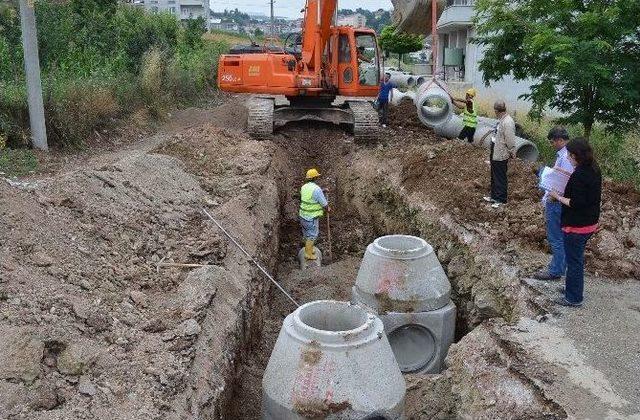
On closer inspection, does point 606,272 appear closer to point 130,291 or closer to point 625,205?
point 625,205

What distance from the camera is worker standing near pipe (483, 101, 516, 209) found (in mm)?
8641

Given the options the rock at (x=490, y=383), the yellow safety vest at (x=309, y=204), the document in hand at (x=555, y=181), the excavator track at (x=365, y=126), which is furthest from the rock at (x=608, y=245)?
the excavator track at (x=365, y=126)

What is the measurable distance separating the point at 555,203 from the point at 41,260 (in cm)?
541

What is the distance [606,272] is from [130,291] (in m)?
5.34

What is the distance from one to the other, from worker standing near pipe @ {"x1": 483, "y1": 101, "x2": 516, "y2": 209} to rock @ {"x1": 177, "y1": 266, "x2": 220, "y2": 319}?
4.20m

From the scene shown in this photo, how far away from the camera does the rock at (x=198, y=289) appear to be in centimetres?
616

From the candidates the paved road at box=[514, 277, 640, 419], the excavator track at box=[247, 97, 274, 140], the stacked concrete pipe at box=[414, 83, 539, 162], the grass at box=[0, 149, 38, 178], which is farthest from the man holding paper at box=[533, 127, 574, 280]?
the grass at box=[0, 149, 38, 178]

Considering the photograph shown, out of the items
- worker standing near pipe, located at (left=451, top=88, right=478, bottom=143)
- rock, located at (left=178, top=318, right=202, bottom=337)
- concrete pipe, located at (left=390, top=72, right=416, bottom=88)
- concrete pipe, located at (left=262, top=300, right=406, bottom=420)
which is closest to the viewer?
concrete pipe, located at (left=262, top=300, right=406, bottom=420)

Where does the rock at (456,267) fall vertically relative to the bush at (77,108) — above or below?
below

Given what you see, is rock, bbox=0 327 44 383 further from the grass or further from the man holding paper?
the grass

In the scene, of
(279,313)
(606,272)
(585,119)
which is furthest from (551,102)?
(279,313)

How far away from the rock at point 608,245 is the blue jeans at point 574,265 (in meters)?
1.37

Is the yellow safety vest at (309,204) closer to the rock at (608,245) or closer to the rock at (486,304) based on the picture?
the rock at (486,304)

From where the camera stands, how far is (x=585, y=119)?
41.1 feet
